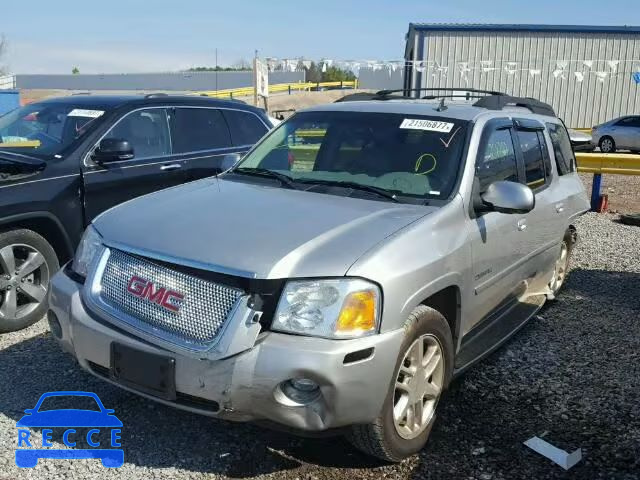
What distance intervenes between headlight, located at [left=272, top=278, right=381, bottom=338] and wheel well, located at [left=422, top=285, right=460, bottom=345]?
2.30ft

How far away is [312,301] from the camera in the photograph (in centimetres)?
277

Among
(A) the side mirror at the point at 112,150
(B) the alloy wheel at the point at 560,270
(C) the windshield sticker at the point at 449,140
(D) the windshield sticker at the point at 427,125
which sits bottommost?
(B) the alloy wheel at the point at 560,270

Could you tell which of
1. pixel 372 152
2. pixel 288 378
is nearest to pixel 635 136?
pixel 372 152

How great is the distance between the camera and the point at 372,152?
415cm

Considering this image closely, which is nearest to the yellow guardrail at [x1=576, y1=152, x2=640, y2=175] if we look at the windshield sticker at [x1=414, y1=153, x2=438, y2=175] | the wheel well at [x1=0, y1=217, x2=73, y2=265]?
the windshield sticker at [x1=414, y1=153, x2=438, y2=175]

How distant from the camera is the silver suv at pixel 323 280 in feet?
8.96

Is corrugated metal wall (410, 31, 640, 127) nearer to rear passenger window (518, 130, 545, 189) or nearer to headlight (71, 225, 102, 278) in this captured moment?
rear passenger window (518, 130, 545, 189)

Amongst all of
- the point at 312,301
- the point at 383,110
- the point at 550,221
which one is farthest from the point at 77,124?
the point at 550,221

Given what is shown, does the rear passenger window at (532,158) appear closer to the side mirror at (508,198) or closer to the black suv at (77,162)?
the side mirror at (508,198)

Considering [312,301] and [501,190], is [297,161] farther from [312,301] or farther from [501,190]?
[312,301]

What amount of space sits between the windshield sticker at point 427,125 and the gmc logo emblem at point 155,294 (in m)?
2.06

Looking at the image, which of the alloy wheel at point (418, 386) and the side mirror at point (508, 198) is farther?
the side mirror at point (508, 198)

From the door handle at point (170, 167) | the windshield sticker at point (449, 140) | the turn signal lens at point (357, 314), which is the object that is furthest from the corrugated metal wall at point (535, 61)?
the turn signal lens at point (357, 314)

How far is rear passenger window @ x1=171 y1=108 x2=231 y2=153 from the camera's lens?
20.4 feet
